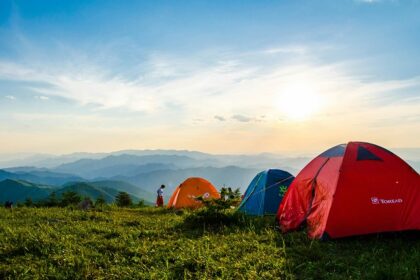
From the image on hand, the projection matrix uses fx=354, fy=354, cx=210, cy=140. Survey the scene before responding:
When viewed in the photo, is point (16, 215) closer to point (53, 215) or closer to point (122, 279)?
point (53, 215)

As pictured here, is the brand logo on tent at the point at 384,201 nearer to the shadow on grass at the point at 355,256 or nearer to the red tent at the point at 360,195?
the red tent at the point at 360,195

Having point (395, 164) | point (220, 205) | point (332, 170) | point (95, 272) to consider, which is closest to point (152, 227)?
point (220, 205)

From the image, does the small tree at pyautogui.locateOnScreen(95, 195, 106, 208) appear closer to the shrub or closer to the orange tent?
the orange tent

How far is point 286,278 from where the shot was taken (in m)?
6.47

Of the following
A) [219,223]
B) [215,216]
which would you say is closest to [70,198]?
[215,216]

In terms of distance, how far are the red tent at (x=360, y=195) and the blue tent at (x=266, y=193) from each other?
16.2ft

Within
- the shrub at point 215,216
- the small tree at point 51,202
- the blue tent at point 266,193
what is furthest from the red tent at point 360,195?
the small tree at point 51,202

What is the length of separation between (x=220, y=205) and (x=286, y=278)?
19.8 ft

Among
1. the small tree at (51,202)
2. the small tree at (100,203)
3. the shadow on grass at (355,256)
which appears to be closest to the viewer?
the shadow on grass at (355,256)

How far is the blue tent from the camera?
16.1m

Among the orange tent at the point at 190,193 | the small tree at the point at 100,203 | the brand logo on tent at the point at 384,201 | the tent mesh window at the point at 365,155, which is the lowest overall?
the small tree at the point at 100,203

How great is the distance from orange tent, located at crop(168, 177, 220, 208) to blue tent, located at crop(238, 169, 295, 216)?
5209 millimetres

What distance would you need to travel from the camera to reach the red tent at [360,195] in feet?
31.5

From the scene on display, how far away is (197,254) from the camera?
7918 millimetres
